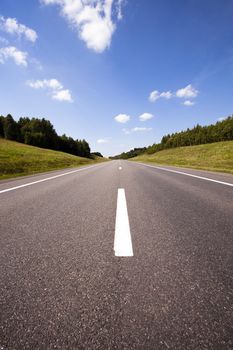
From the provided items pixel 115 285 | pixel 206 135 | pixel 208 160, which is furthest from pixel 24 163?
pixel 206 135

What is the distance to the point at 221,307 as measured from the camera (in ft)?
4.86

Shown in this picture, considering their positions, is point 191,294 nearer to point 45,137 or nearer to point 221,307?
point 221,307

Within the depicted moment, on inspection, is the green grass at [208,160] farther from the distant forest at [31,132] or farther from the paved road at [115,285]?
the distant forest at [31,132]

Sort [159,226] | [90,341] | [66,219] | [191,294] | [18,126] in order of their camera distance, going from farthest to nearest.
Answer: [18,126] < [66,219] < [159,226] < [191,294] < [90,341]

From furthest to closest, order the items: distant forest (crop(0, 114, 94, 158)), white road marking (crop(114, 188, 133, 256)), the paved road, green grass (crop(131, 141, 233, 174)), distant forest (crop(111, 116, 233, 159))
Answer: distant forest (crop(111, 116, 233, 159))
distant forest (crop(0, 114, 94, 158))
green grass (crop(131, 141, 233, 174))
white road marking (crop(114, 188, 133, 256))
the paved road

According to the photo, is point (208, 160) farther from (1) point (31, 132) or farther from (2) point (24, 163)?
(1) point (31, 132)

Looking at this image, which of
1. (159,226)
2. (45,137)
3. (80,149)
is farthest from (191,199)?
(80,149)

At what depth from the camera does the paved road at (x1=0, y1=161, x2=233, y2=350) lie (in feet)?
4.14

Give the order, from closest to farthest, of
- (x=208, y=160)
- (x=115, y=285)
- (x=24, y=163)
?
1. (x=115, y=285)
2. (x=24, y=163)
3. (x=208, y=160)

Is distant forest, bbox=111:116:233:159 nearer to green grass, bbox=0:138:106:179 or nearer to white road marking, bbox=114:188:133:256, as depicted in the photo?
green grass, bbox=0:138:106:179

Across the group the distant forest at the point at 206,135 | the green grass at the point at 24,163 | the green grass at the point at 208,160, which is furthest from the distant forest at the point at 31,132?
the distant forest at the point at 206,135

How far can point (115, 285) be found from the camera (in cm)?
174

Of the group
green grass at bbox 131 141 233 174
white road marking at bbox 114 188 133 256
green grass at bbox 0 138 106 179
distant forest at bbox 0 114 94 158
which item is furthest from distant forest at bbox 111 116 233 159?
white road marking at bbox 114 188 133 256

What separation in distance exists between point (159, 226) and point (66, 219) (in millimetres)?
1588
